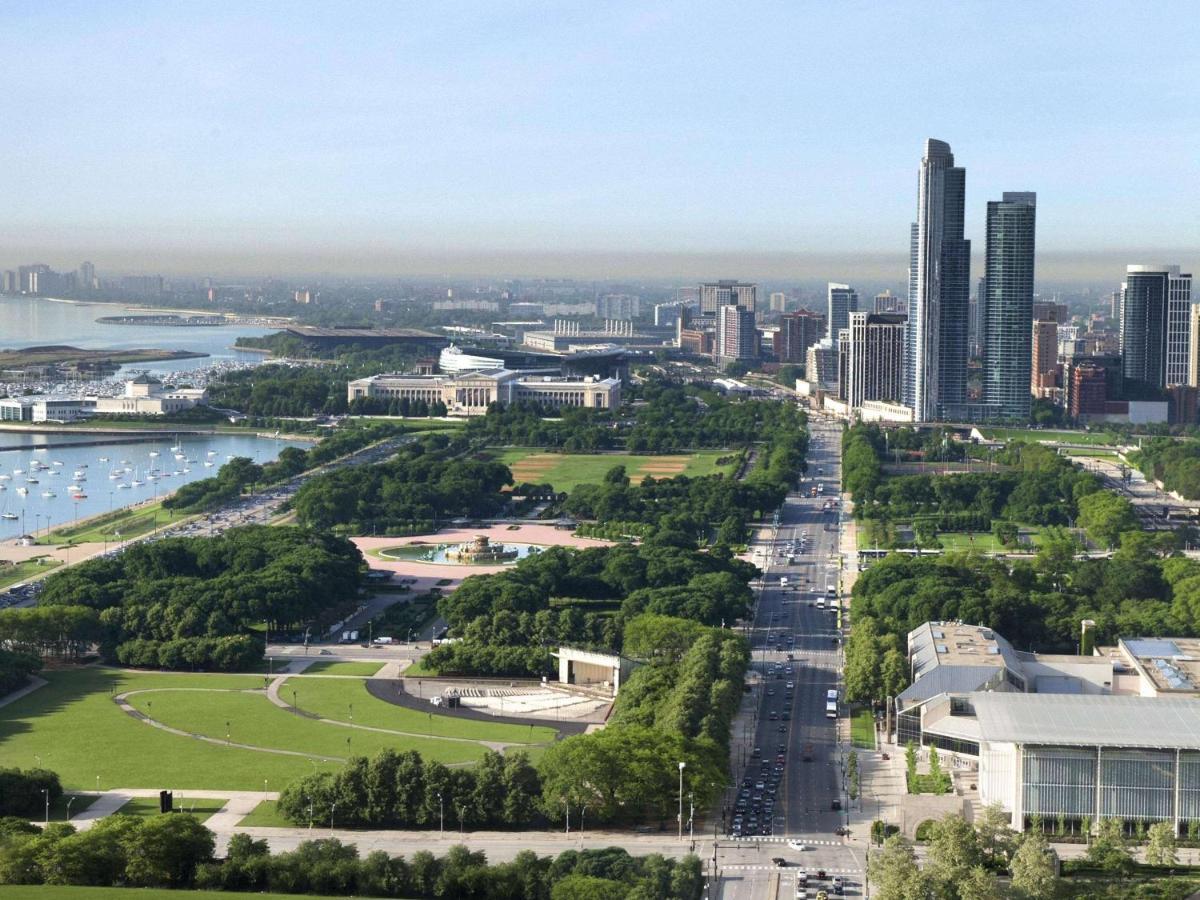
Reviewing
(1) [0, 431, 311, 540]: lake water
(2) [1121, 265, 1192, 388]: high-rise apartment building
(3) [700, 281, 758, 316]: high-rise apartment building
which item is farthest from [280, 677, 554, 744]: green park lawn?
(3) [700, 281, 758, 316]: high-rise apartment building

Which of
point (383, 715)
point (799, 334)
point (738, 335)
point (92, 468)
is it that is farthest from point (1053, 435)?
point (383, 715)

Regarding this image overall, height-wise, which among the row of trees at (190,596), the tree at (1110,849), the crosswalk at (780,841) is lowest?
the crosswalk at (780,841)

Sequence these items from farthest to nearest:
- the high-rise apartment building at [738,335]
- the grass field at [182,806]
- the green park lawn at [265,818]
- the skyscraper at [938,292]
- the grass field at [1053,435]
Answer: the high-rise apartment building at [738,335] < the skyscraper at [938,292] < the grass field at [1053,435] < the grass field at [182,806] < the green park lawn at [265,818]

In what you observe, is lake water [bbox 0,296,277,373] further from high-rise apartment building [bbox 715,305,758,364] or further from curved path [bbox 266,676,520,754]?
curved path [bbox 266,676,520,754]

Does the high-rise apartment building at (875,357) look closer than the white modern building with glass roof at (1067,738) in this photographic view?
No

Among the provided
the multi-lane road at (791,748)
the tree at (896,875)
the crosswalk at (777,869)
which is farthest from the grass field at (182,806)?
the tree at (896,875)

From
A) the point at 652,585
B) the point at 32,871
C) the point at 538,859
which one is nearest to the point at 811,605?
the point at 652,585

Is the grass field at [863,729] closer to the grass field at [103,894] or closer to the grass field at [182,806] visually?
the grass field at [182,806]

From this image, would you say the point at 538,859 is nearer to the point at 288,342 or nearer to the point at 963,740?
the point at 963,740
